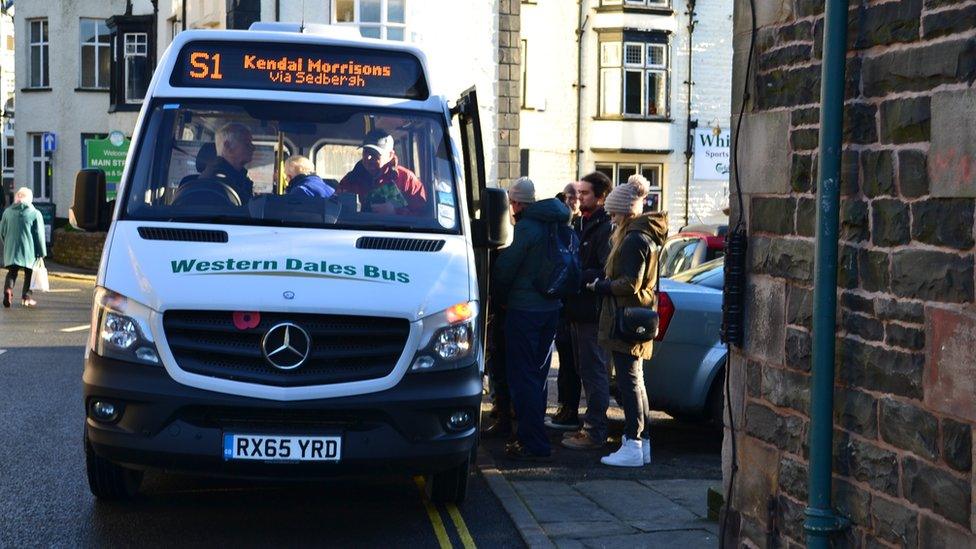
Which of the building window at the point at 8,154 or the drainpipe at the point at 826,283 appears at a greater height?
the building window at the point at 8,154

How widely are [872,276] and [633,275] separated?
4002mm

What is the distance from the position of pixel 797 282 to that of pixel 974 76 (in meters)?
1.40

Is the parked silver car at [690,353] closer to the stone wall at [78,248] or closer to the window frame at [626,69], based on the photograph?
the stone wall at [78,248]

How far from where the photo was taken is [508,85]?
28969 millimetres

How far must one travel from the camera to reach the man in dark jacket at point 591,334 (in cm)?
953

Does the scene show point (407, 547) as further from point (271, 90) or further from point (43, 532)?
point (271, 90)

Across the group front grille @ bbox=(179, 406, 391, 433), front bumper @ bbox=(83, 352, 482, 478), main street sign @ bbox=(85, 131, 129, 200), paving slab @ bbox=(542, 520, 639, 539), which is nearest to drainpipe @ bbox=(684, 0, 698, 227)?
main street sign @ bbox=(85, 131, 129, 200)

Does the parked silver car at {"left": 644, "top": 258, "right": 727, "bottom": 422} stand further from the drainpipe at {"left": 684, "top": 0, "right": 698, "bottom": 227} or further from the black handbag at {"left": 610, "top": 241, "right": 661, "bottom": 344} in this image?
the drainpipe at {"left": 684, "top": 0, "right": 698, "bottom": 227}

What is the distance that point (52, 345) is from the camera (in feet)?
52.7

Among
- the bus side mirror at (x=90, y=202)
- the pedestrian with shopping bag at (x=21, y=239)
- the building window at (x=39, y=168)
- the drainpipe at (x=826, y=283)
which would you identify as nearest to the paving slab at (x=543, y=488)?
the bus side mirror at (x=90, y=202)

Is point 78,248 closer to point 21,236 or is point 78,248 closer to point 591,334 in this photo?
point 21,236

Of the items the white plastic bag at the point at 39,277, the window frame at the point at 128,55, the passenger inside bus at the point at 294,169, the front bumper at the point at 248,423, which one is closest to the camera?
the front bumper at the point at 248,423

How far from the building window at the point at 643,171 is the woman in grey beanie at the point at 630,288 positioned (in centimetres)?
2854

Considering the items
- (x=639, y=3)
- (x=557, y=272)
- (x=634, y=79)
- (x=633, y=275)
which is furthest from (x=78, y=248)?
(x=633, y=275)
